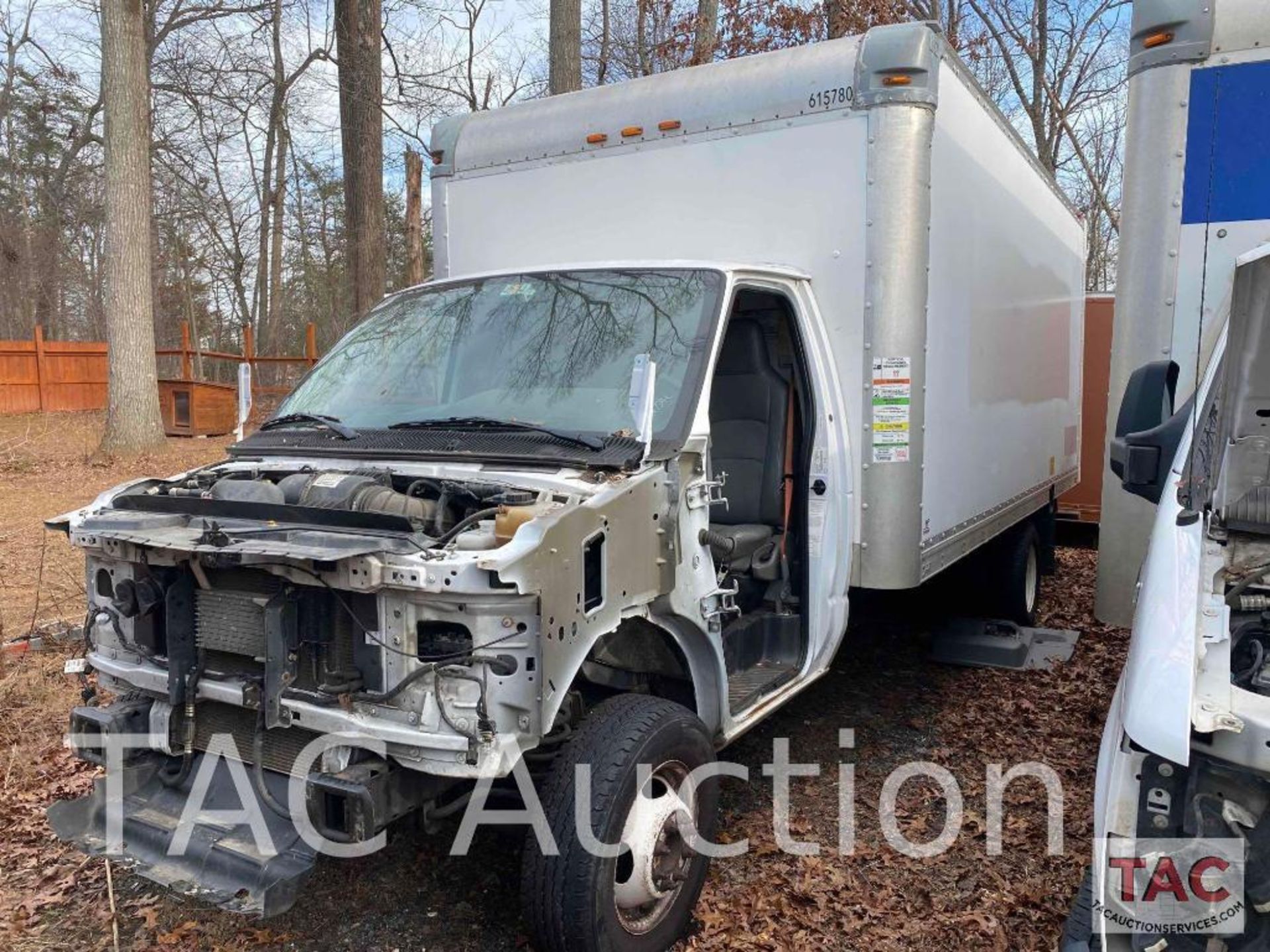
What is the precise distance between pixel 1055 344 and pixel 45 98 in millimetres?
31927

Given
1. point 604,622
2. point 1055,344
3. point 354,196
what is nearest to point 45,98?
point 354,196

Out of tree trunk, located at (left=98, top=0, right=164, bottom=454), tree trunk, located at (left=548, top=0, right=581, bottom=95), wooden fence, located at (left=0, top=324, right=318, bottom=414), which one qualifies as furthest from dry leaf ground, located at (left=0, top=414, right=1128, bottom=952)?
wooden fence, located at (left=0, top=324, right=318, bottom=414)

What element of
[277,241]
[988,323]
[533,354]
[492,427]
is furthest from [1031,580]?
[277,241]

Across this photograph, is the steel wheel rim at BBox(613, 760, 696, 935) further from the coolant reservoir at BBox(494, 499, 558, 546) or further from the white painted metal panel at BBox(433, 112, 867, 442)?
the white painted metal panel at BBox(433, 112, 867, 442)

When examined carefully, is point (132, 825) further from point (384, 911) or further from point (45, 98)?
point (45, 98)

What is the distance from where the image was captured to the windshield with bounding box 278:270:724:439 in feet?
12.3

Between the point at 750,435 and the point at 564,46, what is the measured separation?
10278 millimetres

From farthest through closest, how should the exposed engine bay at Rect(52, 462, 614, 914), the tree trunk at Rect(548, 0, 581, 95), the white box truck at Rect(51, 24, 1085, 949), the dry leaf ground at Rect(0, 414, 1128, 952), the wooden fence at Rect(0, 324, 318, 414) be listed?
the wooden fence at Rect(0, 324, 318, 414)
the tree trunk at Rect(548, 0, 581, 95)
the dry leaf ground at Rect(0, 414, 1128, 952)
the white box truck at Rect(51, 24, 1085, 949)
the exposed engine bay at Rect(52, 462, 614, 914)

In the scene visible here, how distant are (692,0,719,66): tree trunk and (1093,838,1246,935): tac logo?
14865mm

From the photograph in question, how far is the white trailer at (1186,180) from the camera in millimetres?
4242

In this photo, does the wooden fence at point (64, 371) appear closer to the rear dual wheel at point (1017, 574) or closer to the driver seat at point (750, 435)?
the rear dual wheel at point (1017, 574)

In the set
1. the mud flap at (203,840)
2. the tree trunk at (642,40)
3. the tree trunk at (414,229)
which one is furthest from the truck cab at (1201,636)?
the tree trunk at (642,40)

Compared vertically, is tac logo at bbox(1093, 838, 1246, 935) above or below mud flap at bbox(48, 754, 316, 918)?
above

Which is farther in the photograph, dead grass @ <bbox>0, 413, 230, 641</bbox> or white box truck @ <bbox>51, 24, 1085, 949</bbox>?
dead grass @ <bbox>0, 413, 230, 641</bbox>
